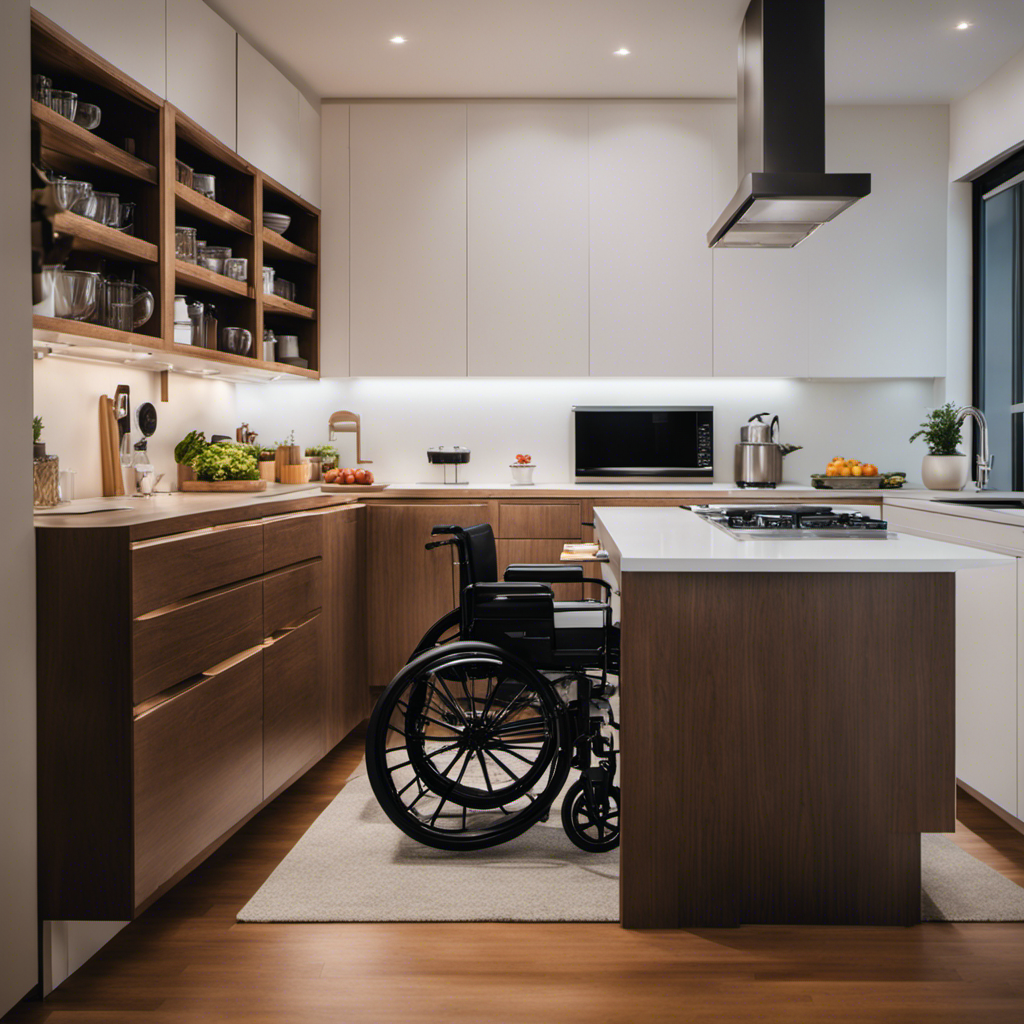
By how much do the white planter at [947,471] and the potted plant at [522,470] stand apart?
1772 millimetres

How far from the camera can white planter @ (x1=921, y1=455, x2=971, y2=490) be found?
4094 millimetres

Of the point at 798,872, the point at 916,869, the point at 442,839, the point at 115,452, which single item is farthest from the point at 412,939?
the point at 115,452

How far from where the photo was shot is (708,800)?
220 centimetres

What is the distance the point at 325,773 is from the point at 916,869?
6.78ft

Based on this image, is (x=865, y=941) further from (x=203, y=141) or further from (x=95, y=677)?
(x=203, y=141)

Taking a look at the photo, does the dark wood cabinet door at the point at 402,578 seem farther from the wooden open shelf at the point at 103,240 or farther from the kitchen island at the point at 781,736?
the kitchen island at the point at 781,736

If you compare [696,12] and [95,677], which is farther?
[696,12]

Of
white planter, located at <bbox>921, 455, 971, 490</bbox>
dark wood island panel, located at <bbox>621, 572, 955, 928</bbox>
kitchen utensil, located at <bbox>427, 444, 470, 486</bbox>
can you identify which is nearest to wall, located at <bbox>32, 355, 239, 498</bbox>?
kitchen utensil, located at <bbox>427, 444, 470, 486</bbox>

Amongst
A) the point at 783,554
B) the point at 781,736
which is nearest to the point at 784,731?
the point at 781,736

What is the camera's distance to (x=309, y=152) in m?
4.32

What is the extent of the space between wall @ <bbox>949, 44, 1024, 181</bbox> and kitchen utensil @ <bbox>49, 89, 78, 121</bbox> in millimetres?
3484

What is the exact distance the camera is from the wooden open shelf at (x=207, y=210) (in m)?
3.13

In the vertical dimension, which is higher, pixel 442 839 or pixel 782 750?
pixel 782 750

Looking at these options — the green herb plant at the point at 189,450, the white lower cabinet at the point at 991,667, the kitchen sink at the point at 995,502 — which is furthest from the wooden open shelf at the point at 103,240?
the kitchen sink at the point at 995,502
